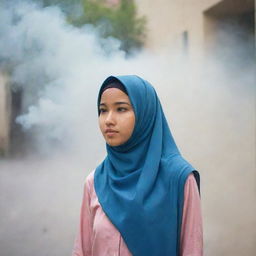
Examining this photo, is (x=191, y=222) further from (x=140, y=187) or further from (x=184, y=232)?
(x=140, y=187)

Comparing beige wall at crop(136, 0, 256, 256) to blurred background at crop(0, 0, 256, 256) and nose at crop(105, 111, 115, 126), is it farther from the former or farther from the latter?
nose at crop(105, 111, 115, 126)

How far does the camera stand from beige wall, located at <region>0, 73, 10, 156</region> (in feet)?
6.28

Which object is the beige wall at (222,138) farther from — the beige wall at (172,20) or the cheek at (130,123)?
the cheek at (130,123)

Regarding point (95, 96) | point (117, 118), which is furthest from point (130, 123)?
point (95, 96)

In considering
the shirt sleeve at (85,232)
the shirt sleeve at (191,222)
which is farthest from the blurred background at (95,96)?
the shirt sleeve at (191,222)

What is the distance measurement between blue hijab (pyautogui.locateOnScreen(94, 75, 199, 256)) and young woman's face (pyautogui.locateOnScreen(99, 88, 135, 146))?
19 millimetres

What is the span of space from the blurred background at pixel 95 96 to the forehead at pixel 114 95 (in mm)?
758

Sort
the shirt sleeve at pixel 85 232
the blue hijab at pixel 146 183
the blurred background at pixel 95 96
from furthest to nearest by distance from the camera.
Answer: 1. the blurred background at pixel 95 96
2. the shirt sleeve at pixel 85 232
3. the blue hijab at pixel 146 183

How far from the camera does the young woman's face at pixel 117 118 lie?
120 cm

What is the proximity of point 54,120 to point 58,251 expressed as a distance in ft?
1.90

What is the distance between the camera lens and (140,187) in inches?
45.3

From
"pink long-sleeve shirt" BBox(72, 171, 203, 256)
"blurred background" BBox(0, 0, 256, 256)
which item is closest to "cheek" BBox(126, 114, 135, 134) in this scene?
"pink long-sleeve shirt" BBox(72, 171, 203, 256)

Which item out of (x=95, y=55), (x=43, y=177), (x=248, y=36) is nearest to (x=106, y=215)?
(x=43, y=177)

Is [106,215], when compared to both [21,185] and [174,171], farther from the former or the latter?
[21,185]
